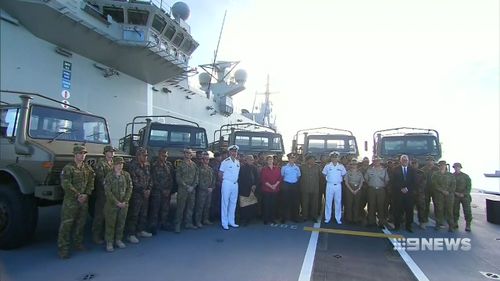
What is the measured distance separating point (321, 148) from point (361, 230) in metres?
4.28

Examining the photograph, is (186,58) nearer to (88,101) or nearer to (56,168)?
(88,101)

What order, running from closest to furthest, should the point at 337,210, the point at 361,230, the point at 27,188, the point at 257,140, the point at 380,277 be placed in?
the point at 380,277 → the point at 27,188 → the point at 361,230 → the point at 337,210 → the point at 257,140

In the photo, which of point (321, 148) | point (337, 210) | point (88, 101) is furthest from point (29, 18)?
point (337, 210)

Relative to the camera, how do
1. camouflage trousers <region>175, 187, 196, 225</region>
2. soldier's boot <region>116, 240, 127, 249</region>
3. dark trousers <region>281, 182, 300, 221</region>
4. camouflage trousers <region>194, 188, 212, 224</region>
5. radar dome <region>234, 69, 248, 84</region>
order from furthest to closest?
radar dome <region>234, 69, 248, 84</region>, dark trousers <region>281, 182, 300, 221</region>, camouflage trousers <region>194, 188, 212, 224</region>, camouflage trousers <region>175, 187, 196, 225</region>, soldier's boot <region>116, 240, 127, 249</region>

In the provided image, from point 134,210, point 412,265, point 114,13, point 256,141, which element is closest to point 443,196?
point 412,265

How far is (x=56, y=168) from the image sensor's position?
4477 mm

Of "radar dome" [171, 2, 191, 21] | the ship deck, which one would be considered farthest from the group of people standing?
"radar dome" [171, 2, 191, 21]

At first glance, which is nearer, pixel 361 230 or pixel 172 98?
pixel 361 230

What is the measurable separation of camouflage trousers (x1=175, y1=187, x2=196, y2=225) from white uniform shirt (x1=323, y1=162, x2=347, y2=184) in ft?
9.32

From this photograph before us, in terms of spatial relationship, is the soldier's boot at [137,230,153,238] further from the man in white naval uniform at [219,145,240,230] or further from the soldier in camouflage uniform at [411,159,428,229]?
the soldier in camouflage uniform at [411,159,428,229]

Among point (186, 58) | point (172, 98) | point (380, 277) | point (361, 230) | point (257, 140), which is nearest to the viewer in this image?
point (380, 277)

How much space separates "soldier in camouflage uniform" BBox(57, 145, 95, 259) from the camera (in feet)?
13.7

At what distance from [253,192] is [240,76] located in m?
22.4

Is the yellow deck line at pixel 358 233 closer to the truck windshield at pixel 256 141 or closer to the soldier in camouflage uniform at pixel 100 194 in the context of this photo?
the soldier in camouflage uniform at pixel 100 194
